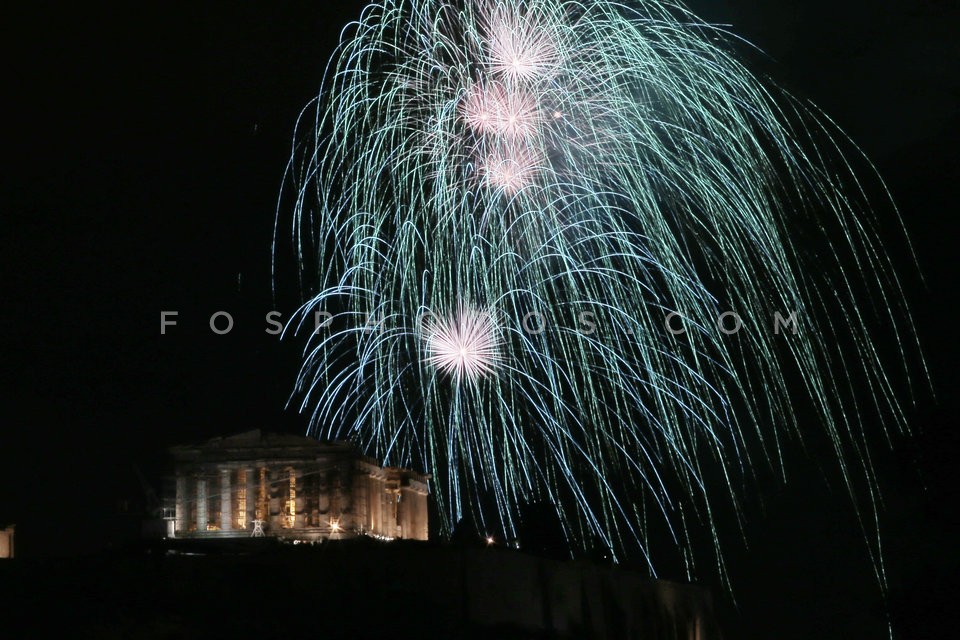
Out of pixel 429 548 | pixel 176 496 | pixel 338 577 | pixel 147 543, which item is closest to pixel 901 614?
pixel 429 548

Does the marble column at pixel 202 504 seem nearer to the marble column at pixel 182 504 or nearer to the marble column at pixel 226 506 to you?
→ the marble column at pixel 182 504

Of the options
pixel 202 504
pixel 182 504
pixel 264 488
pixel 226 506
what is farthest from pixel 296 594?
pixel 182 504

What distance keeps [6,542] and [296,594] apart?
2287cm

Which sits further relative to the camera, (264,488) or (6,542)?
(264,488)

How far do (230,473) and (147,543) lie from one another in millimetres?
21573

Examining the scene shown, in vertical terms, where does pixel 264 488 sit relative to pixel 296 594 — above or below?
above

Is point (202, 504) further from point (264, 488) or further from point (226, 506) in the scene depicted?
point (264, 488)

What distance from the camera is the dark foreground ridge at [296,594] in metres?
37.7

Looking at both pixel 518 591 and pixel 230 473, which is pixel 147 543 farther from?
pixel 230 473

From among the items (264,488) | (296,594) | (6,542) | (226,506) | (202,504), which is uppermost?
(264,488)

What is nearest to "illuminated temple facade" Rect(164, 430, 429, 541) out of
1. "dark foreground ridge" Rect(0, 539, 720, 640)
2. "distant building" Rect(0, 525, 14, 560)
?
"distant building" Rect(0, 525, 14, 560)

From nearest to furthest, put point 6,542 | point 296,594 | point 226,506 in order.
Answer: point 296,594 → point 6,542 → point 226,506

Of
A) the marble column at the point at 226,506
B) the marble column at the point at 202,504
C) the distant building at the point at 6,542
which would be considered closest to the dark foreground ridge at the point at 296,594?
the distant building at the point at 6,542

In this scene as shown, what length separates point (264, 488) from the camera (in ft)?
252
